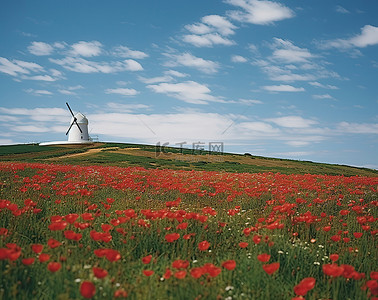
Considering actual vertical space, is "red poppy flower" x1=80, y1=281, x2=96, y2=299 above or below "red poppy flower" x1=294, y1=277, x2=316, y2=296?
above

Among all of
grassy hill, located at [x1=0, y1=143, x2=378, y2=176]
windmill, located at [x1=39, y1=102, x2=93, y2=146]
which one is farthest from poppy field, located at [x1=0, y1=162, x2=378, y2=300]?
windmill, located at [x1=39, y1=102, x2=93, y2=146]

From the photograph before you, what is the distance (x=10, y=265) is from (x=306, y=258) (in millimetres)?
4209

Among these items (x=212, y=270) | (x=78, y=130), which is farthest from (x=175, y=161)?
(x=78, y=130)

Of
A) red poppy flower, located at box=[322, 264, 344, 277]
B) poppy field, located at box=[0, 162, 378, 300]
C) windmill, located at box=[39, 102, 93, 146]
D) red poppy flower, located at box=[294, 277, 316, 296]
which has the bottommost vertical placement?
poppy field, located at box=[0, 162, 378, 300]

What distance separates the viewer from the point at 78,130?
88.7 metres

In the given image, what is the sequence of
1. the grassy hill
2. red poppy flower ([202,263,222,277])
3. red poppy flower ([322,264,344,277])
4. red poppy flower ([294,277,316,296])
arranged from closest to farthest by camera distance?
red poppy flower ([294,277,316,296])
red poppy flower ([202,263,222,277])
red poppy flower ([322,264,344,277])
the grassy hill

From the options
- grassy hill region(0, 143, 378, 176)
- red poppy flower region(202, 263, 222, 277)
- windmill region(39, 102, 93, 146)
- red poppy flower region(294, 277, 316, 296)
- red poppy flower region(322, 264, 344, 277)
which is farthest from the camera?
windmill region(39, 102, 93, 146)

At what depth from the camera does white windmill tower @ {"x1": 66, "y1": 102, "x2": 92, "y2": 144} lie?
88125 mm

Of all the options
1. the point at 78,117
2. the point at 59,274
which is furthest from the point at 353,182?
the point at 78,117

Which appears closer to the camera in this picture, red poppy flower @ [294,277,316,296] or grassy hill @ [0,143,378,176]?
red poppy flower @ [294,277,316,296]

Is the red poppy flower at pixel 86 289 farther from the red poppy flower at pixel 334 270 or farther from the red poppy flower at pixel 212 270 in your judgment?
the red poppy flower at pixel 334 270

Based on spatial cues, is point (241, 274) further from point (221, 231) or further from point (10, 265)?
point (10, 265)

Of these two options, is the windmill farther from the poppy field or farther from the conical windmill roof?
the poppy field

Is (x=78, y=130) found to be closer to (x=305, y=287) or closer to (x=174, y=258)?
(x=174, y=258)
